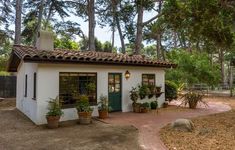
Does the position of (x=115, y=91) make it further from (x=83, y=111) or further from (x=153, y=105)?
(x=83, y=111)

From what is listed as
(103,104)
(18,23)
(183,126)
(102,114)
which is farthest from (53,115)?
(18,23)

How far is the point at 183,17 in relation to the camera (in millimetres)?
9781

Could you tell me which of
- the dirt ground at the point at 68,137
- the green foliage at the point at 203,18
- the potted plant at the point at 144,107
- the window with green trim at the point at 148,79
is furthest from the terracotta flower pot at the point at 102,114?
the green foliage at the point at 203,18

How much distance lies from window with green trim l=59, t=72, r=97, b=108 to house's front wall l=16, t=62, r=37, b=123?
119 centimetres

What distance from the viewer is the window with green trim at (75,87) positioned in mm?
10750

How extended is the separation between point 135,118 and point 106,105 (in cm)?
141

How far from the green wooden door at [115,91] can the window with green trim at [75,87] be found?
1009 millimetres

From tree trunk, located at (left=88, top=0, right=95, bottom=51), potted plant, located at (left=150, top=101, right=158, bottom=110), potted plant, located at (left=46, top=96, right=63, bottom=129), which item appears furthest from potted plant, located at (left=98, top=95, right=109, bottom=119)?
tree trunk, located at (left=88, top=0, right=95, bottom=51)

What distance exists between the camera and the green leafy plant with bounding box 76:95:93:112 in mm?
10218

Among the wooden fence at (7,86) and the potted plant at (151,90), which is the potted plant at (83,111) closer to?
the potted plant at (151,90)

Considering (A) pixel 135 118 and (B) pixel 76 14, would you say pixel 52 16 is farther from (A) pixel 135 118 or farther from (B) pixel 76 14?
(A) pixel 135 118

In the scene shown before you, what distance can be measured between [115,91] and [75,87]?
2367 mm

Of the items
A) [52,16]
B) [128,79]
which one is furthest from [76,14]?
[128,79]

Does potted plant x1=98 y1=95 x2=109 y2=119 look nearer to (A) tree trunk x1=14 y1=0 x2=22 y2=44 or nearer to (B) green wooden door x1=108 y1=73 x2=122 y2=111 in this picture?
(B) green wooden door x1=108 y1=73 x2=122 y2=111
